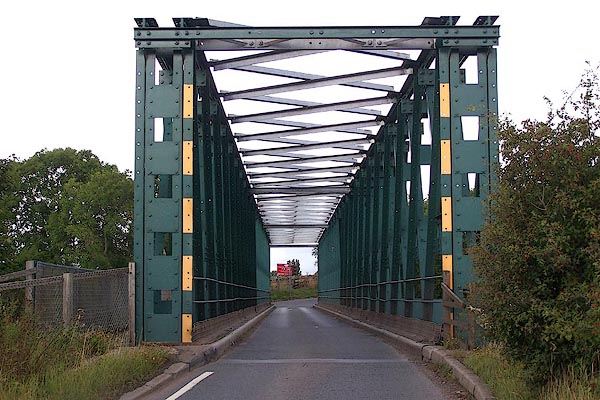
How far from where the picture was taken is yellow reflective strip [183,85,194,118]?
46.7 ft

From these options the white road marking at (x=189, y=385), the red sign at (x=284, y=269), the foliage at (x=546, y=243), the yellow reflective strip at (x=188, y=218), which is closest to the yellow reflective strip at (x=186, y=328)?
the yellow reflective strip at (x=188, y=218)

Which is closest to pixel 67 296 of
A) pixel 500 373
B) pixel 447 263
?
pixel 447 263

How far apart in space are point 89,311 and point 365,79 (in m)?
8.41

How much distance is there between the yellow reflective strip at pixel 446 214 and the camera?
13.7 meters

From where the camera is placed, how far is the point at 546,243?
7215 mm

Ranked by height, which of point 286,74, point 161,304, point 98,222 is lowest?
point 161,304

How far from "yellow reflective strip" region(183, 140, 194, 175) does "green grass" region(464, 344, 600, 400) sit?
624 cm

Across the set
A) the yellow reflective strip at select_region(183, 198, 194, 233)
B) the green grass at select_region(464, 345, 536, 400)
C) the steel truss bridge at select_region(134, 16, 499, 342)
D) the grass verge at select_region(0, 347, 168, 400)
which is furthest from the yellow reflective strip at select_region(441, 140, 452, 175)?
the grass verge at select_region(0, 347, 168, 400)

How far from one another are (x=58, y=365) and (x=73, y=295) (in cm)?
381

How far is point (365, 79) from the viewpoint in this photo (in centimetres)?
1823

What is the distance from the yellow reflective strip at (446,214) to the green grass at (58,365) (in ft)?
18.2

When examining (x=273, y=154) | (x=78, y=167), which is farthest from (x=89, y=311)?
(x=78, y=167)

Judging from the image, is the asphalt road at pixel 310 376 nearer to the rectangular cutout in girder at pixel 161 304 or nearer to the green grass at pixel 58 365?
the green grass at pixel 58 365

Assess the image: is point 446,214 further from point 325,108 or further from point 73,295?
point 325,108
